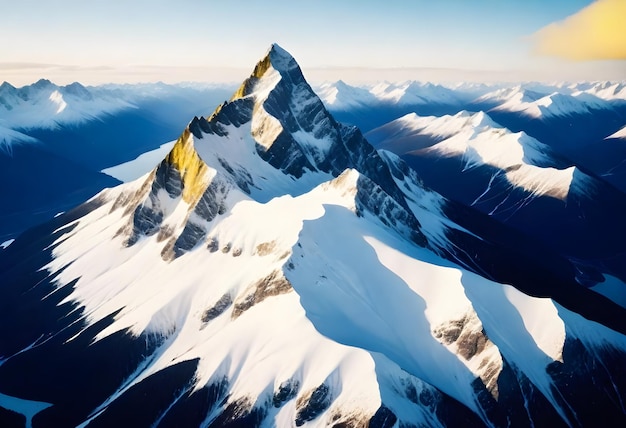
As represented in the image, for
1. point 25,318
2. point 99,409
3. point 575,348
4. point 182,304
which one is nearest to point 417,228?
point 575,348

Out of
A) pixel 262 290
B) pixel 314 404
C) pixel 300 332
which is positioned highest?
pixel 300 332

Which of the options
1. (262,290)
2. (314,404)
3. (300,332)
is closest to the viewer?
(314,404)

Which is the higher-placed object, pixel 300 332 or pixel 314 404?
pixel 300 332

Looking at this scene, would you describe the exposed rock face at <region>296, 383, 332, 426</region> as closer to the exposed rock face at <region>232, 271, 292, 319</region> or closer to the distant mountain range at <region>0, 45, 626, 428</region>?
the distant mountain range at <region>0, 45, 626, 428</region>

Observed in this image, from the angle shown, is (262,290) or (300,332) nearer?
(300,332)

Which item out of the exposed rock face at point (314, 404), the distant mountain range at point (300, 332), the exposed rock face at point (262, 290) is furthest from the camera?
the exposed rock face at point (262, 290)

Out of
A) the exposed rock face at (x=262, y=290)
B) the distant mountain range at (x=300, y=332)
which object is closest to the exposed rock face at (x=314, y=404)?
the distant mountain range at (x=300, y=332)

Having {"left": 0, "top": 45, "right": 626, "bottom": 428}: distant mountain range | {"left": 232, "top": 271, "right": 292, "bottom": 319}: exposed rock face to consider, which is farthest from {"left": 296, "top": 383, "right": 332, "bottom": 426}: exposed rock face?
{"left": 232, "top": 271, "right": 292, "bottom": 319}: exposed rock face

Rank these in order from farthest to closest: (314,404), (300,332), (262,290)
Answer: (262,290) → (300,332) → (314,404)

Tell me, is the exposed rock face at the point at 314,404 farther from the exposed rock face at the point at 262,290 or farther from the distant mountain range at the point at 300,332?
the exposed rock face at the point at 262,290

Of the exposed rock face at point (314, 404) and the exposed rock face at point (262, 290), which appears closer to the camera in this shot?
the exposed rock face at point (314, 404)

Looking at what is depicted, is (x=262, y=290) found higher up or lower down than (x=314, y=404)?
higher up

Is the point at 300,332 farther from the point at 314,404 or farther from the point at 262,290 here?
the point at 262,290

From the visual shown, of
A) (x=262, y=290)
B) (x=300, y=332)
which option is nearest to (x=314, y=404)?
(x=300, y=332)
